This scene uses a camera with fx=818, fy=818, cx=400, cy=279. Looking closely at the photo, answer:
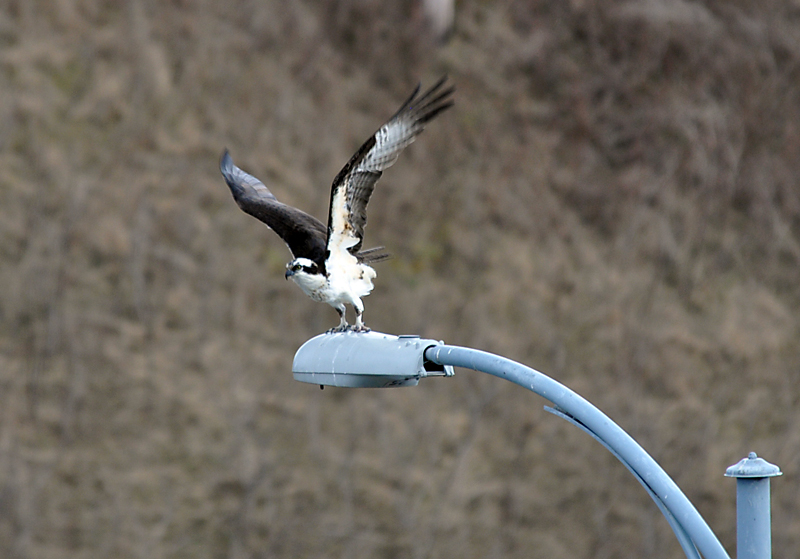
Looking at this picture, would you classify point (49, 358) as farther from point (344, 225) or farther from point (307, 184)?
point (344, 225)

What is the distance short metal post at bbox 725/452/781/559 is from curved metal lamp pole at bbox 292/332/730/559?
0.09 metres

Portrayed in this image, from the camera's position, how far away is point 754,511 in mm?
2162

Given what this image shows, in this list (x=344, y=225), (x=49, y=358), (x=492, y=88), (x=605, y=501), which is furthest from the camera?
(x=492, y=88)

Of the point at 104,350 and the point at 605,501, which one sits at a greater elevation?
the point at 104,350

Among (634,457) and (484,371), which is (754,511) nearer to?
(634,457)

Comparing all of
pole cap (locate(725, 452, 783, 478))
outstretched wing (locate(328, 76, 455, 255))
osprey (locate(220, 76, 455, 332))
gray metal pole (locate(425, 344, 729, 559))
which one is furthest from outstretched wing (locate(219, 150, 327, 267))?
pole cap (locate(725, 452, 783, 478))

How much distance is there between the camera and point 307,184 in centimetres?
1117

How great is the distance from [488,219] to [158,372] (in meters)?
4.93

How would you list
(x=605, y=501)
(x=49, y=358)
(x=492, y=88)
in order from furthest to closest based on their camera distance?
(x=492, y=88) → (x=605, y=501) → (x=49, y=358)

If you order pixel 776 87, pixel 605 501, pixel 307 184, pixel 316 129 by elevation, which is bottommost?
pixel 605 501

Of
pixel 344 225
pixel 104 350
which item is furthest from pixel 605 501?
pixel 344 225

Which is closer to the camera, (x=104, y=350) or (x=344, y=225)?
(x=344, y=225)

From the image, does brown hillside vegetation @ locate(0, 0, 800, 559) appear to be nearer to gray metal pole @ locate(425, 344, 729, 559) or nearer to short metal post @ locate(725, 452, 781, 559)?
gray metal pole @ locate(425, 344, 729, 559)

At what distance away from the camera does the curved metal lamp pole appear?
7.16ft
